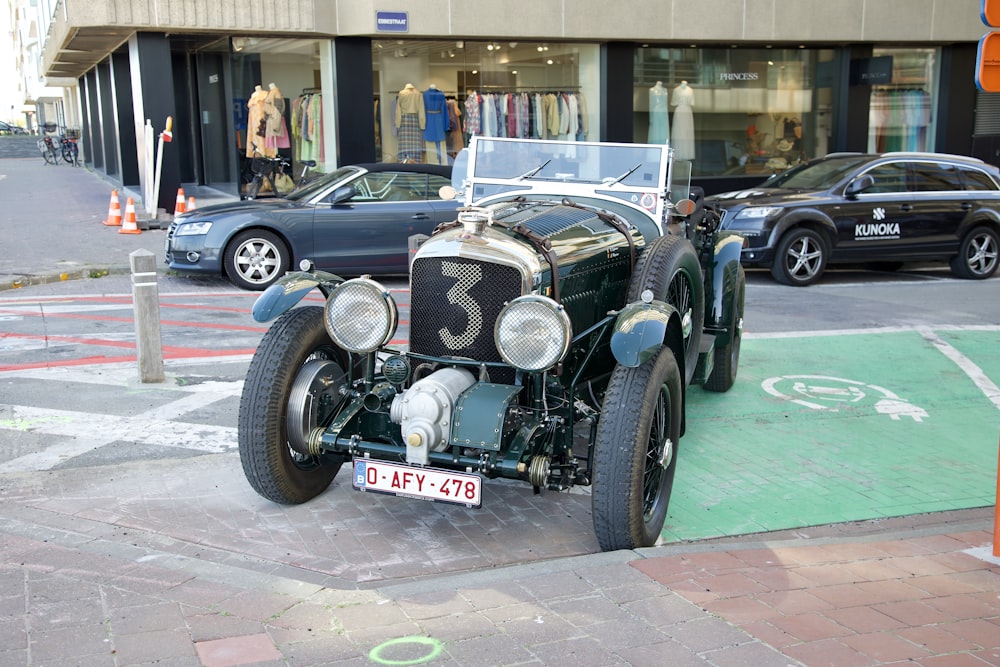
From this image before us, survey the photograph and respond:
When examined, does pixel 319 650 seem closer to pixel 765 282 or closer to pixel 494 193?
pixel 494 193

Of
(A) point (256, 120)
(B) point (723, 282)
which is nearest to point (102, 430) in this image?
(B) point (723, 282)

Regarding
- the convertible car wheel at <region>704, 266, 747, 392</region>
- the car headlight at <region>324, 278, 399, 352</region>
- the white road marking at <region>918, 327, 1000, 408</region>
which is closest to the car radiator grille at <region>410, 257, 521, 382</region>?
the car headlight at <region>324, 278, 399, 352</region>

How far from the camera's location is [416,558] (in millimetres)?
4719

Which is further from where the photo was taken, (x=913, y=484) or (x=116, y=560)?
(x=913, y=484)

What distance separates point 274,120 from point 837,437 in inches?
591

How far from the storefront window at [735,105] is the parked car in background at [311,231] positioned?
9.03 meters

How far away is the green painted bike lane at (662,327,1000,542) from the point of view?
5.49 metres

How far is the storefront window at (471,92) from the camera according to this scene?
18672 mm

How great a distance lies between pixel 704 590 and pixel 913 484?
2.37m

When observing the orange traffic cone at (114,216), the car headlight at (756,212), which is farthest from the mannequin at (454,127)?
the car headlight at (756,212)

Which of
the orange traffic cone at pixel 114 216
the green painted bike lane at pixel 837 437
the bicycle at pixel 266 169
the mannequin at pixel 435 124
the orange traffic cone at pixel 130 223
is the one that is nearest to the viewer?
the green painted bike lane at pixel 837 437

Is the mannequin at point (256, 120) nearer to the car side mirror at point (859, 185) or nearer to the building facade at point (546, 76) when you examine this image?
the building facade at point (546, 76)

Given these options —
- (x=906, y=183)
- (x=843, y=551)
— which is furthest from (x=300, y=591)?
(x=906, y=183)

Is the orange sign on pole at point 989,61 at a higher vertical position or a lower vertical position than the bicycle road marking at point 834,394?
higher
